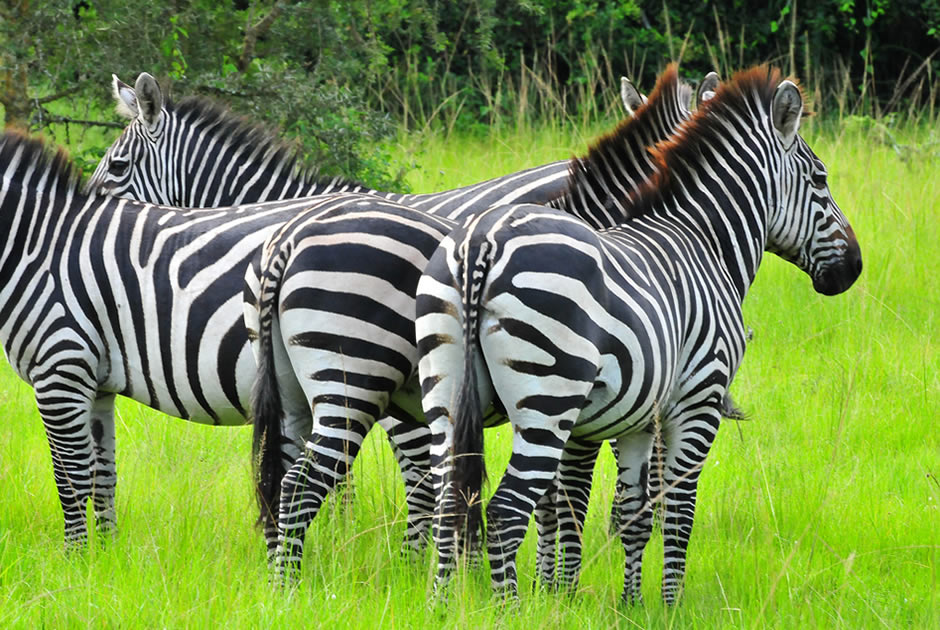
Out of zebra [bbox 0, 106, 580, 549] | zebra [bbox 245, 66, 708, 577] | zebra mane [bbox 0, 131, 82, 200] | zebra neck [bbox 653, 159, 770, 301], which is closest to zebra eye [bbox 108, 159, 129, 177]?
zebra mane [bbox 0, 131, 82, 200]

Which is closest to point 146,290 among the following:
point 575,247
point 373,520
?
point 373,520

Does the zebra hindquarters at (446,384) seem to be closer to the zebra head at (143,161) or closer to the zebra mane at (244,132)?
the zebra mane at (244,132)

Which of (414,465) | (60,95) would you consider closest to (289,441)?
(414,465)

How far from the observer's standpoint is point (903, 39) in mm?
14836

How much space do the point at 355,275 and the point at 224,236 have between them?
37.9 inches

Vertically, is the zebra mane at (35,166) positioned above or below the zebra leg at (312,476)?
above

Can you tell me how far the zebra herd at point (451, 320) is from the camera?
353 centimetres

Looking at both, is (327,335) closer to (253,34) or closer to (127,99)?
(127,99)

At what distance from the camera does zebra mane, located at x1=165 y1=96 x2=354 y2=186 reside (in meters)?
6.03

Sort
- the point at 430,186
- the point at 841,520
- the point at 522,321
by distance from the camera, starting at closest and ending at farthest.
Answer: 1. the point at 522,321
2. the point at 841,520
3. the point at 430,186

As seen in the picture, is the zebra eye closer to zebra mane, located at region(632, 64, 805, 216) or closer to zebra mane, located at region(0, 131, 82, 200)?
zebra mane, located at region(0, 131, 82, 200)

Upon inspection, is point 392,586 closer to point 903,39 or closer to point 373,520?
point 373,520

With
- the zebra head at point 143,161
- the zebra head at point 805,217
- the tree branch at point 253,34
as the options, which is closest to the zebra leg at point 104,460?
the zebra head at point 143,161

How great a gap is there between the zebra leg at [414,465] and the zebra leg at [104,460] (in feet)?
4.34
